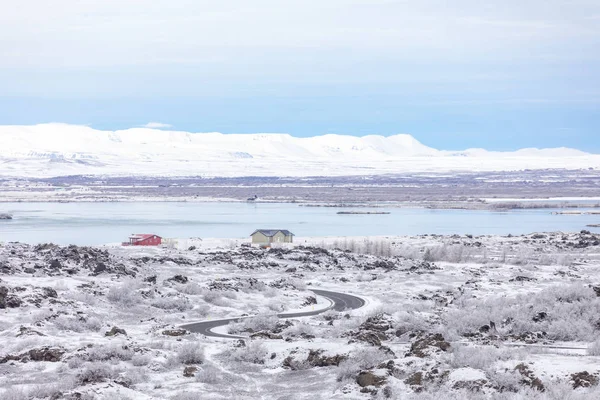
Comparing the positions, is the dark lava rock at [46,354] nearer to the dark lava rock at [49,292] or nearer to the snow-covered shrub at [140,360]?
the snow-covered shrub at [140,360]

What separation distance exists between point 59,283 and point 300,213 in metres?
78.5

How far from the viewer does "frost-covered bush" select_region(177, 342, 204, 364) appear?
17.6 metres

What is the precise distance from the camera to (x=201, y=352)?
17.9 meters

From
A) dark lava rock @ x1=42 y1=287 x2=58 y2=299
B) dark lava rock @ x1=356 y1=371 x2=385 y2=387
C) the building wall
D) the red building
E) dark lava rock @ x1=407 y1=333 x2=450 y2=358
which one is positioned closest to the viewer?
dark lava rock @ x1=356 y1=371 x2=385 y2=387

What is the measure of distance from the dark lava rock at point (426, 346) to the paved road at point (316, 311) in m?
6.01

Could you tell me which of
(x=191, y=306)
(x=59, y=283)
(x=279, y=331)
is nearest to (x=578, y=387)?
(x=279, y=331)

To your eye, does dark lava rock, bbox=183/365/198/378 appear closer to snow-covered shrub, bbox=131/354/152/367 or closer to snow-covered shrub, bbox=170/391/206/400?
snow-covered shrub, bbox=131/354/152/367

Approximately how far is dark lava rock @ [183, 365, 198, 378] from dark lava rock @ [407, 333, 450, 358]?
4226 millimetres

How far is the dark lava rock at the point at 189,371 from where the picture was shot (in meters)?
16.4

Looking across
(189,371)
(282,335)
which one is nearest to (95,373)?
(189,371)

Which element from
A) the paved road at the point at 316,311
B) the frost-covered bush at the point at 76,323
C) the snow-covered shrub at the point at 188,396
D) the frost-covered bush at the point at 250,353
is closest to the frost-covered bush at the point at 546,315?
the frost-covered bush at the point at 250,353

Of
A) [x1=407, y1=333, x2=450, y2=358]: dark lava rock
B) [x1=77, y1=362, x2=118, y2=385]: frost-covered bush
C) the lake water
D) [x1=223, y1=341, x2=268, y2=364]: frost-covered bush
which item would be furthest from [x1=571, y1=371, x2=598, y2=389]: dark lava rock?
the lake water

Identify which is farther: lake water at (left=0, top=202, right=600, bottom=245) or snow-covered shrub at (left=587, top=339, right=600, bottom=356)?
lake water at (left=0, top=202, right=600, bottom=245)

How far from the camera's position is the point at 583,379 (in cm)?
1372
